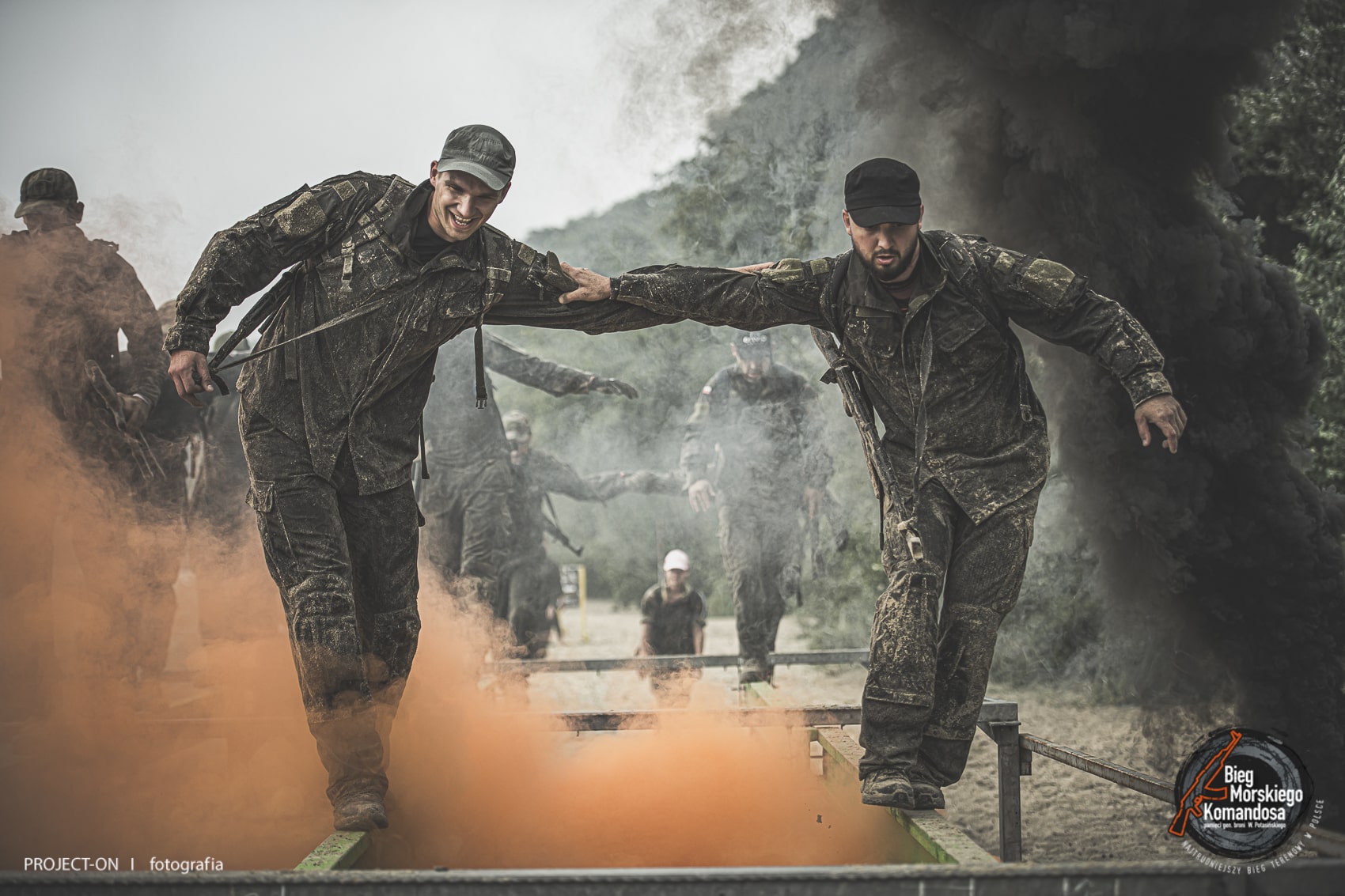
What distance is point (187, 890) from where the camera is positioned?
2143mm

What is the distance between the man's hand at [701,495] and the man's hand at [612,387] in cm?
101

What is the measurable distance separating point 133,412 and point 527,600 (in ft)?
12.4

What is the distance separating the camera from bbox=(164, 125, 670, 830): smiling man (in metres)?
3.30

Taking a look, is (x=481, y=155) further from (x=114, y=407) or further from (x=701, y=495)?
(x=701, y=495)

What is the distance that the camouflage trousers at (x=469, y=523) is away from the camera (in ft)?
26.5

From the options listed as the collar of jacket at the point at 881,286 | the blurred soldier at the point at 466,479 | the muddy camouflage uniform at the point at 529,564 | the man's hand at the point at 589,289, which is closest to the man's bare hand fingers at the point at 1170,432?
the collar of jacket at the point at 881,286

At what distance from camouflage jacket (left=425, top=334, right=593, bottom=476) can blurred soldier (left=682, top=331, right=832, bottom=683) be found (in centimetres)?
112

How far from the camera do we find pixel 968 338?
3.46m

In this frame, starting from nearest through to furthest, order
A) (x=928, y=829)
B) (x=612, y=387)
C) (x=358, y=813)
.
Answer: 1. (x=928, y=829)
2. (x=358, y=813)
3. (x=612, y=387)

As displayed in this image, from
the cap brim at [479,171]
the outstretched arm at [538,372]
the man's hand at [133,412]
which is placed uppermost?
the outstretched arm at [538,372]

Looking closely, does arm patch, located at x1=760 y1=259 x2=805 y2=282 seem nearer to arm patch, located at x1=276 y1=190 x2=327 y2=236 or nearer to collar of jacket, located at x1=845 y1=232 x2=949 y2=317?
collar of jacket, located at x1=845 y1=232 x2=949 y2=317

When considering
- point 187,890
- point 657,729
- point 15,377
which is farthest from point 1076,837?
point 15,377

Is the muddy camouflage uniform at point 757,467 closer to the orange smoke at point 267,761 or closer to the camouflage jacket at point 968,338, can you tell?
the orange smoke at point 267,761

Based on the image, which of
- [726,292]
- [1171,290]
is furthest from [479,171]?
[1171,290]
